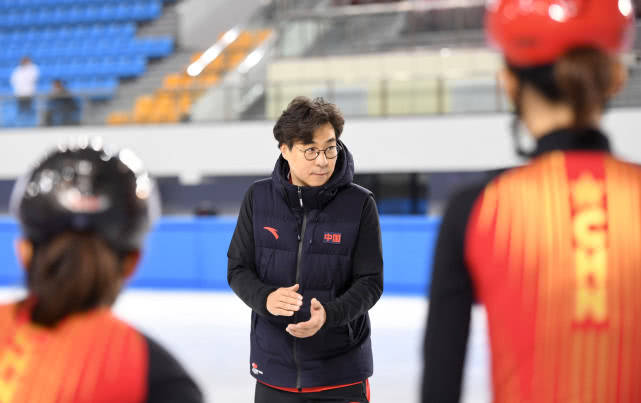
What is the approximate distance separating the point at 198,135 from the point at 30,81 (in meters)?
4.23

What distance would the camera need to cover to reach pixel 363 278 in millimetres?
2488

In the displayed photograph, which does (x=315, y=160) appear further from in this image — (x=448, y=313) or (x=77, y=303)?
(x=77, y=303)

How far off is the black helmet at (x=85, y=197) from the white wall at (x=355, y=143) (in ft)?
30.1

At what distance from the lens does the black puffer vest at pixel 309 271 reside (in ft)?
7.98

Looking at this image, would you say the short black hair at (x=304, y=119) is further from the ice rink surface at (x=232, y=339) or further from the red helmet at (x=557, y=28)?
the ice rink surface at (x=232, y=339)

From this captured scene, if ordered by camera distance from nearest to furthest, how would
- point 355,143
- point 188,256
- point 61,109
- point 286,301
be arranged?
point 286,301, point 188,256, point 355,143, point 61,109

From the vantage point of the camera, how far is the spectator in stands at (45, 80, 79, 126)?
1209cm

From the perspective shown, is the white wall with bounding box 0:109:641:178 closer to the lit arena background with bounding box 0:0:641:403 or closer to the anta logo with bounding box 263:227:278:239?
the lit arena background with bounding box 0:0:641:403

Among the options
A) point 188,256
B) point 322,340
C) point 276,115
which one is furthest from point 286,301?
point 276,115

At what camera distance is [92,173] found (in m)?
1.06

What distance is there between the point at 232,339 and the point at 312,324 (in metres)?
4.78

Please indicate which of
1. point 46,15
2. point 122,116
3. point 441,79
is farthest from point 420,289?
point 46,15

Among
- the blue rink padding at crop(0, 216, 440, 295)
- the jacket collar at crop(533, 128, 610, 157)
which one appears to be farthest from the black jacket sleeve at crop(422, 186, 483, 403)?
the blue rink padding at crop(0, 216, 440, 295)

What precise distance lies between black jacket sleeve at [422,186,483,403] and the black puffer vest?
3.92 ft
